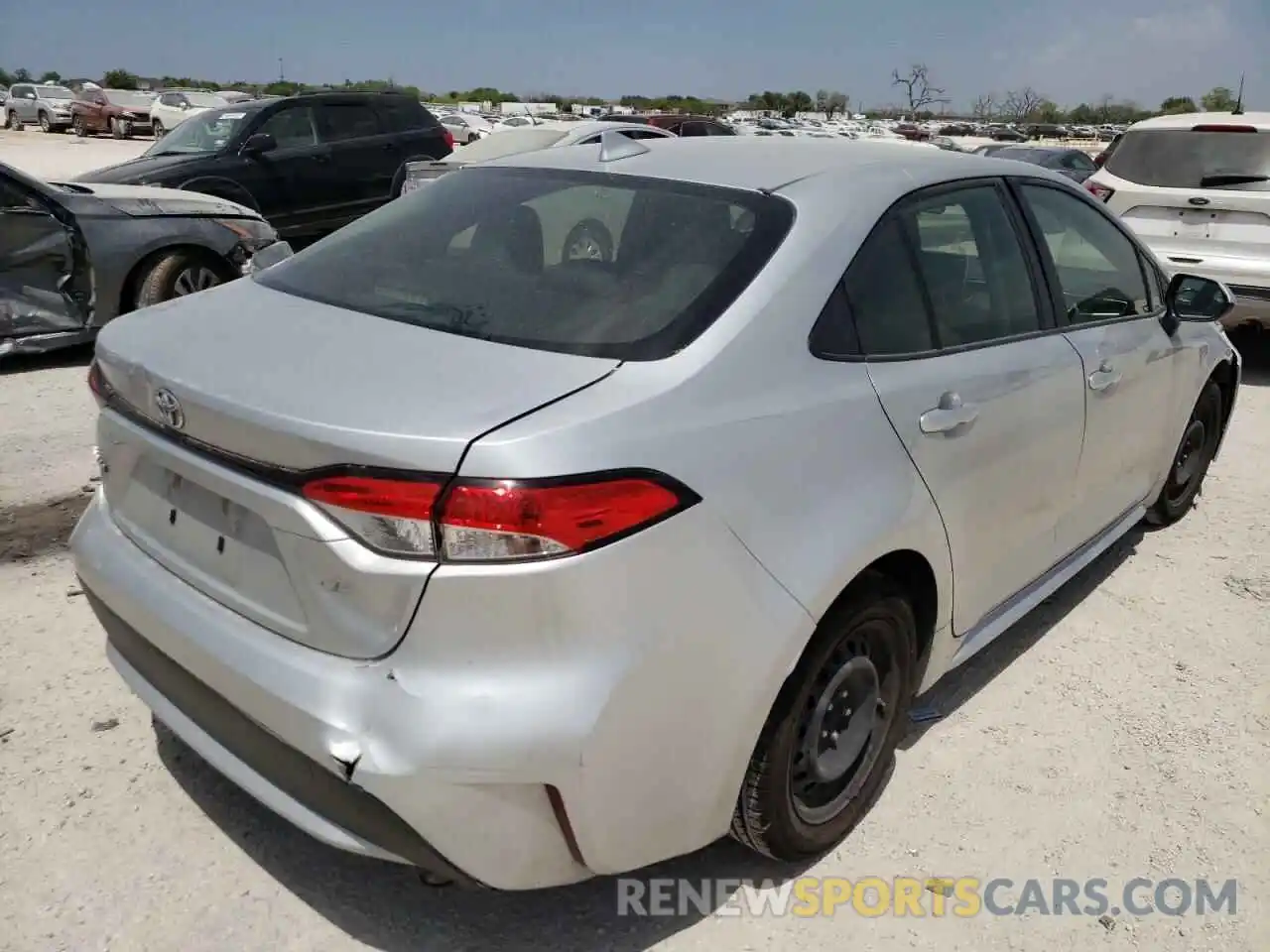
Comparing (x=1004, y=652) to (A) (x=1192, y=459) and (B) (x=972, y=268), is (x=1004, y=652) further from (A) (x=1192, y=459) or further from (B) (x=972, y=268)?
(A) (x=1192, y=459)

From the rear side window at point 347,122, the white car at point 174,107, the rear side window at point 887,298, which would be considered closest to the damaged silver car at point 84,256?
the rear side window at point 347,122

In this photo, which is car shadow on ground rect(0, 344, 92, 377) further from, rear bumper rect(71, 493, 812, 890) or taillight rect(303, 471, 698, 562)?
taillight rect(303, 471, 698, 562)

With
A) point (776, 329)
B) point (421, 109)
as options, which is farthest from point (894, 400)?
point (421, 109)

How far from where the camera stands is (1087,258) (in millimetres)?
3727

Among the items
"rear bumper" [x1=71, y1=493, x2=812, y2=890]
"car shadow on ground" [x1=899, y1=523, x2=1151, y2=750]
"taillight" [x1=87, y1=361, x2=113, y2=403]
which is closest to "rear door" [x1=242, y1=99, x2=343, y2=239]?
"taillight" [x1=87, y1=361, x2=113, y2=403]

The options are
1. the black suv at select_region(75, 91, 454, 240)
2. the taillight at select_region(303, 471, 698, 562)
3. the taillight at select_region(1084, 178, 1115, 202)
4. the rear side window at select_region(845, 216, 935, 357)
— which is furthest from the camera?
the black suv at select_region(75, 91, 454, 240)

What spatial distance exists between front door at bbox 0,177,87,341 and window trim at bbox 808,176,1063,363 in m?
5.78

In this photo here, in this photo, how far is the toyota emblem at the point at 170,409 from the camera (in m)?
2.09

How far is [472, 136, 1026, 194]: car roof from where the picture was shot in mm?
2689

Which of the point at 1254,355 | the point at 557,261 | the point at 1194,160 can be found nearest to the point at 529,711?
the point at 557,261

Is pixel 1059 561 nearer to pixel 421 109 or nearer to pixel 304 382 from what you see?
pixel 304 382

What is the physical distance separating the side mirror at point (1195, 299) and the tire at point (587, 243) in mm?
2484

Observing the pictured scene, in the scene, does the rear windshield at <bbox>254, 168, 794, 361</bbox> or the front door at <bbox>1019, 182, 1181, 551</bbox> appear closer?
the rear windshield at <bbox>254, 168, 794, 361</bbox>

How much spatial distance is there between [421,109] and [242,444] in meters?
11.2
